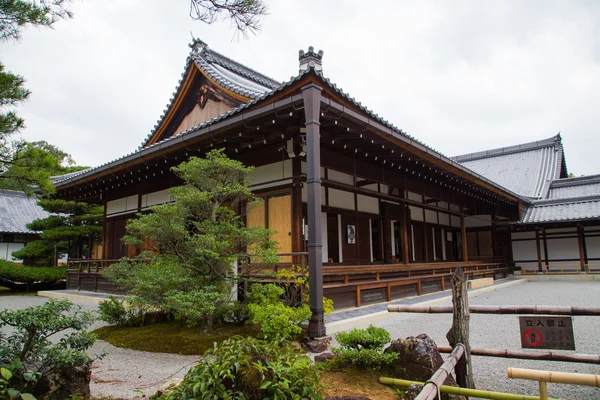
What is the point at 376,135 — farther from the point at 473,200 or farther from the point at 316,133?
the point at 473,200

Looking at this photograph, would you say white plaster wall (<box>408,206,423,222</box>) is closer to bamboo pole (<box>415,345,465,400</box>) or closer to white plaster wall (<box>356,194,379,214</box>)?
white plaster wall (<box>356,194,379,214</box>)

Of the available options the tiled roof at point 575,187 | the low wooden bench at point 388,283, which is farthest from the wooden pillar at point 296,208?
the tiled roof at point 575,187

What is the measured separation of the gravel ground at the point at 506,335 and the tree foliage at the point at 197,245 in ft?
10.2

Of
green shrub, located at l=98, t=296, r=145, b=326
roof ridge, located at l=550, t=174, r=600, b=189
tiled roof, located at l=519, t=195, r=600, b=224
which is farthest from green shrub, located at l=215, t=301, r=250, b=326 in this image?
roof ridge, located at l=550, t=174, r=600, b=189

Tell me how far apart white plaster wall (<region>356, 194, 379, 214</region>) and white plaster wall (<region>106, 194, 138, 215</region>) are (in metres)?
7.25

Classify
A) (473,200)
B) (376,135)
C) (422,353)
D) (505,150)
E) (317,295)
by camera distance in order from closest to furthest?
1. (422,353)
2. (317,295)
3. (376,135)
4. (473,200)
5. (505,150)

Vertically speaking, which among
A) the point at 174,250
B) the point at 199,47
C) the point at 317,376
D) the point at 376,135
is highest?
the point at 199,47

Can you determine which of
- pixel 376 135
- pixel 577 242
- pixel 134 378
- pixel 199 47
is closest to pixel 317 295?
pixel 134 378

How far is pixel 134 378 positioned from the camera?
473 cm

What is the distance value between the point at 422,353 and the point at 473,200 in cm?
1551

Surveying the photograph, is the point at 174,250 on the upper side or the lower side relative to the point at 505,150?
lower

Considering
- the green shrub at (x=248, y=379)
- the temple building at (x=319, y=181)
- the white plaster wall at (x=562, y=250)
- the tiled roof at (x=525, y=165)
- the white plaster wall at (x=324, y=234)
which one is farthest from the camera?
the tiled roof at (x=525, y=165)

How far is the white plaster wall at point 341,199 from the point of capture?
34.3 ft

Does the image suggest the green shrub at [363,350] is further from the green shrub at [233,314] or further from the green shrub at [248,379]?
the green shrub at [233,314]
